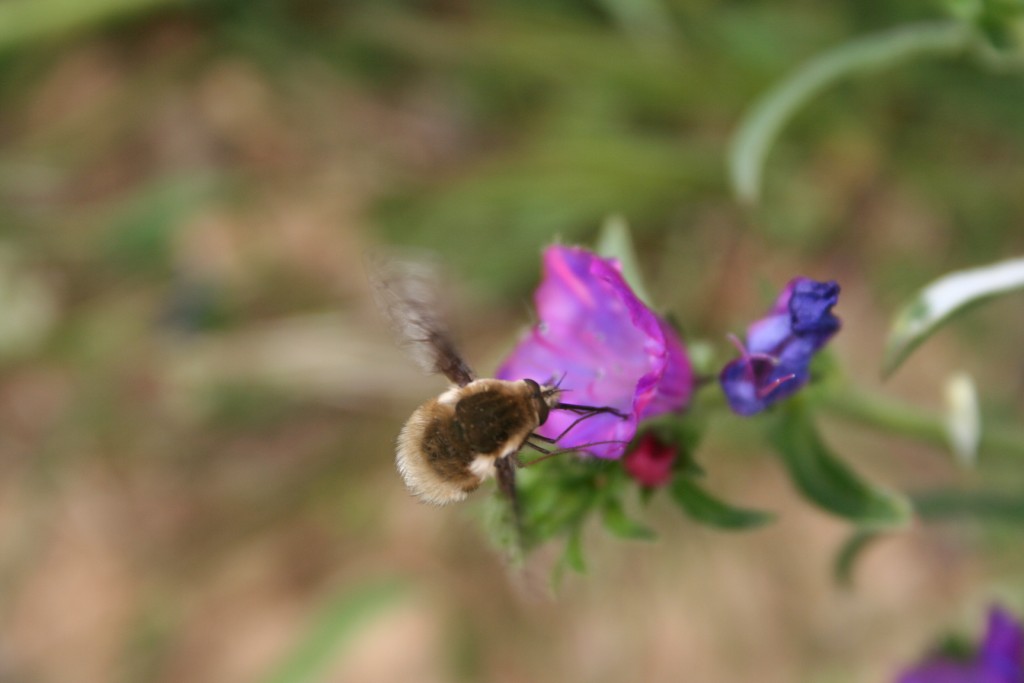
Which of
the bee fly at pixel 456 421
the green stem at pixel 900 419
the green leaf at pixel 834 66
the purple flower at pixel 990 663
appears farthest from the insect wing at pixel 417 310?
the purple flower at pixel 990 663

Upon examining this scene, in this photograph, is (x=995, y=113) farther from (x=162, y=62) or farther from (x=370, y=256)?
(x=162, y=62)

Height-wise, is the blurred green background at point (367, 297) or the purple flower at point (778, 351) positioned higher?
the blurred green background at point (367, 297)

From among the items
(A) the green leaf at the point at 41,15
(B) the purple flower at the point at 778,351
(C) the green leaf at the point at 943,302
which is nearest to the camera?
(B) the purple flower at the point at 778,351

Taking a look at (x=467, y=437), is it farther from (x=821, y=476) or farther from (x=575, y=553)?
(x=821, y=476)

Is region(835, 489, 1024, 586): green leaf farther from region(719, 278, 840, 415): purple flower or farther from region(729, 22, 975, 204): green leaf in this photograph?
region(729, 22, 975, 204): green leaf

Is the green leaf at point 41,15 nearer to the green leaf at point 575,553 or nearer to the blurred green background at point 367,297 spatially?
the blurred green background at point 367,297

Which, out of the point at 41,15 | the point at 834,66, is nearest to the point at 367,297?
the point at 41,15

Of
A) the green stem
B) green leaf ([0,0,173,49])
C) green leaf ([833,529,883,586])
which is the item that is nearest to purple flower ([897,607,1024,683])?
green leaf ([833,529,883,586])
